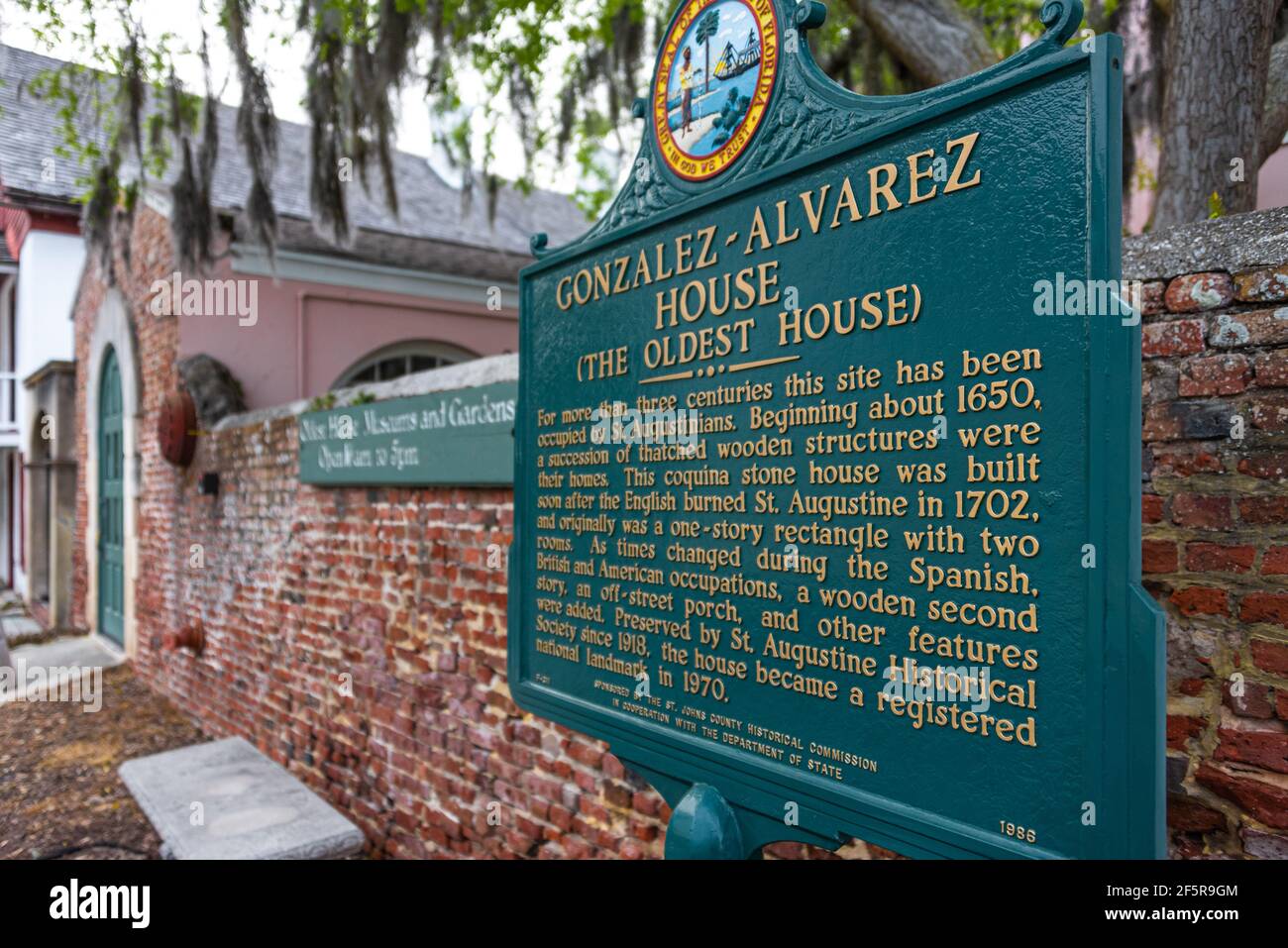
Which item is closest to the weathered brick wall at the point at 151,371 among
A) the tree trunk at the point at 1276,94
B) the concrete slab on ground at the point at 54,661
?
the concrete slab on ground at the point at 54,661

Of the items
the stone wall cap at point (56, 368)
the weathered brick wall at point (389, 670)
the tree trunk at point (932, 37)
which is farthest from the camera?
the stone wall cap at point (56, 368)

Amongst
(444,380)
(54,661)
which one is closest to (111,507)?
(54,661)

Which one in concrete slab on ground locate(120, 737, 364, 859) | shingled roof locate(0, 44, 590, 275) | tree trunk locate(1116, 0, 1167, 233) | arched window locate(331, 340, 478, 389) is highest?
shingled roof locate(0, 44, 590, 275)

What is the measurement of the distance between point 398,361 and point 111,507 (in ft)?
11.7

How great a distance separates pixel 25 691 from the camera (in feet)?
25.5

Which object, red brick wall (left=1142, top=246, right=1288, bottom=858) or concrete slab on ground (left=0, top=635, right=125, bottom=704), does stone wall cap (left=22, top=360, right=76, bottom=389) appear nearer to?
concrete slab on ground (left=0, top=635, right=125, bottom=704)

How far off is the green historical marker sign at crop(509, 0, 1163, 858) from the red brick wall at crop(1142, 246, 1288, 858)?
0.74 m

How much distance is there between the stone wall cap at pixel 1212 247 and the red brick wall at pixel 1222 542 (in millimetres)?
20

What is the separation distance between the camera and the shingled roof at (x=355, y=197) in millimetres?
8969

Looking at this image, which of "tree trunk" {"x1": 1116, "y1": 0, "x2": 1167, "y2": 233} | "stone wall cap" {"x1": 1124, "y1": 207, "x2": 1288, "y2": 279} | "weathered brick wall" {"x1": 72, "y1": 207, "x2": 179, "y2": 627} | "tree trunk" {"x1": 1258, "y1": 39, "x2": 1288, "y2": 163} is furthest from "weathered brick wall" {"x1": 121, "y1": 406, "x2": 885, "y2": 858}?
"tree trunk" {"x1": 1116, "y1": 0, "x2": 1167, "y2": 233}

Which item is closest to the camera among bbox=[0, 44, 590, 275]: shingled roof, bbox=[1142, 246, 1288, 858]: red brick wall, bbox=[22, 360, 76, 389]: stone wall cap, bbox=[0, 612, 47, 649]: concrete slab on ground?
bbox=[1142, 246, 1288, 858]: red brick wall

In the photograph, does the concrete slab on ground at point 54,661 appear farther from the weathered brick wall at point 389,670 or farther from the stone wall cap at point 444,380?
the stone wall cap at point 444,380

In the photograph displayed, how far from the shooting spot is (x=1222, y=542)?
1.98 m

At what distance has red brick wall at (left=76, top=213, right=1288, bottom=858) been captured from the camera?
1.94m
